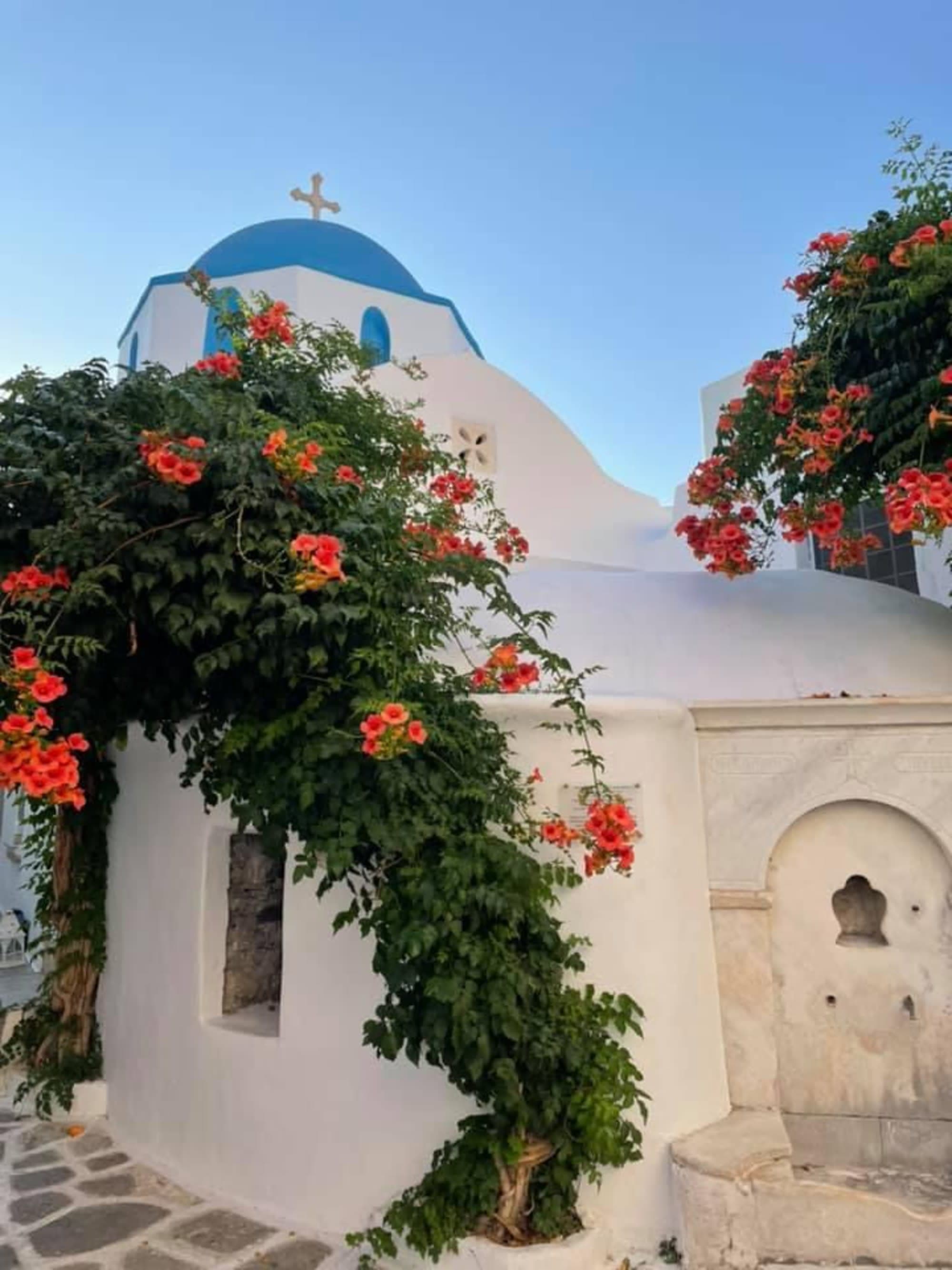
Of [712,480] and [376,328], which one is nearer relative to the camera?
[712,480]

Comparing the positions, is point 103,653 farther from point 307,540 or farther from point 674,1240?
point 674,1240

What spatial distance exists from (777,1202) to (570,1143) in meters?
0.80

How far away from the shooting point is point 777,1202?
3061mm

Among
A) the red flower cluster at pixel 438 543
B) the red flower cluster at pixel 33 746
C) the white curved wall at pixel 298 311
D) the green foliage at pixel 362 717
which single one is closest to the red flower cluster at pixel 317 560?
the green foliage at pixel 362 717

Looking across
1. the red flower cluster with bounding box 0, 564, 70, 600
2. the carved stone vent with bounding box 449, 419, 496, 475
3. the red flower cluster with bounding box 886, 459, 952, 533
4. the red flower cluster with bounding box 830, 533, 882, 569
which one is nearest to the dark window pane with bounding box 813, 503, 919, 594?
the red flower cluster with bounding box 830, 533, 882, 569

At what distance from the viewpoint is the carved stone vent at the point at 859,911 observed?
3.78 m

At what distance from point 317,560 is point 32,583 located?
1039 mm

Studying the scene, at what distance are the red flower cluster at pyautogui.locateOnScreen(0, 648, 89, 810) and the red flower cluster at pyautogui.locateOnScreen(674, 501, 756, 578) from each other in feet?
11.1

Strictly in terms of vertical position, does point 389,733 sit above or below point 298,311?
below

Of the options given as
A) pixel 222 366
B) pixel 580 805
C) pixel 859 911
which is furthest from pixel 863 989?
pixel 222 366

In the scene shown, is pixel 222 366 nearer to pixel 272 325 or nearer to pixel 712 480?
pixel 272 325

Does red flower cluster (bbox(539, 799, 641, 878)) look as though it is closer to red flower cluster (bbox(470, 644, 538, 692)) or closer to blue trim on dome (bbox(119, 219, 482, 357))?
red flower cluster (bbox(470, 644, 538, 692))

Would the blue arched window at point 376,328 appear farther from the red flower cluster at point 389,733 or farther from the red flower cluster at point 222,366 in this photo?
the red flower cluster at point 389,733

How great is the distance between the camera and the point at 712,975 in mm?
3586
